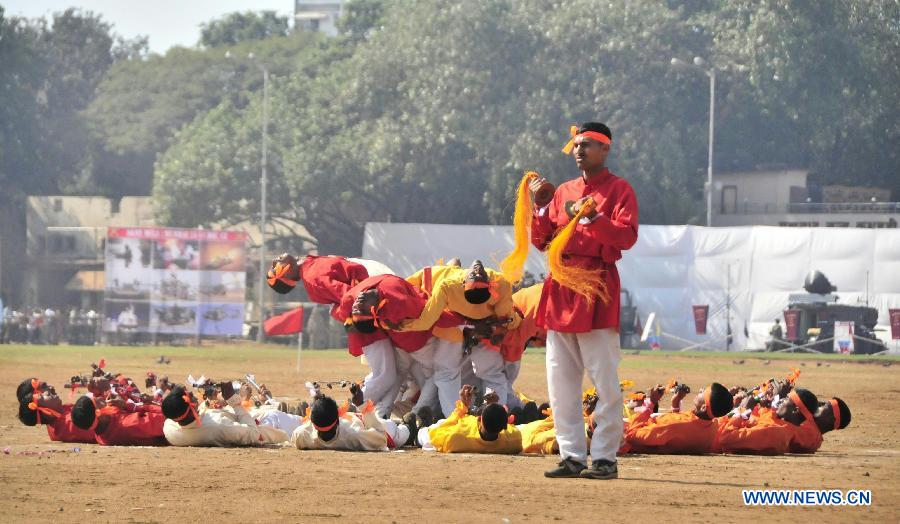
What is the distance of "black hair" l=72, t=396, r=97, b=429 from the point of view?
12.6 meters

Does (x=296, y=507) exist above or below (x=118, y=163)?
below

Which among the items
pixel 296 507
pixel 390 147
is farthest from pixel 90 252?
pixel 296 507

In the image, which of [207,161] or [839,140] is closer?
[207,161]

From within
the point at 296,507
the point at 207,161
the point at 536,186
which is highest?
the point at 207,161

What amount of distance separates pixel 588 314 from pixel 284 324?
31.9 ft

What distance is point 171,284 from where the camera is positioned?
44375 millimetres

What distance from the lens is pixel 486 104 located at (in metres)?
53.7

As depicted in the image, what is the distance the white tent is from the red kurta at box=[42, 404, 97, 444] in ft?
89.1

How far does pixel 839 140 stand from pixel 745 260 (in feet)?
68.1

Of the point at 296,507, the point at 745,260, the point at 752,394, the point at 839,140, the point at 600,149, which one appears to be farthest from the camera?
the point at 839,140

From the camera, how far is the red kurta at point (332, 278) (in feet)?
47.1

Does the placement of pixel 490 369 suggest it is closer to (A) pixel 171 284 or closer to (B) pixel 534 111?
(A) pixel 171 284

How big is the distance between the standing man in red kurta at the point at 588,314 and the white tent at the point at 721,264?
95.9 ft

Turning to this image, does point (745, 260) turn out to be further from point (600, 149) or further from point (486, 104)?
point (600, 149)
